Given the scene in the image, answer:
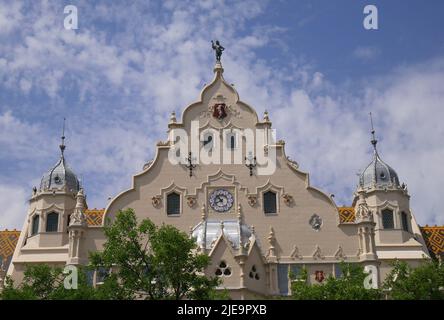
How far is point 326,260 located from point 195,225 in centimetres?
946

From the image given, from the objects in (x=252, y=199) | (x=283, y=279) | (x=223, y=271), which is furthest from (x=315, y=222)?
(x=223, y=271)

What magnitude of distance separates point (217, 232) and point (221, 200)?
3.46m

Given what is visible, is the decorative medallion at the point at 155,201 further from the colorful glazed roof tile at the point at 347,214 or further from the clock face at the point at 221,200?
the colorful glazed roof tile at the point at 347,214

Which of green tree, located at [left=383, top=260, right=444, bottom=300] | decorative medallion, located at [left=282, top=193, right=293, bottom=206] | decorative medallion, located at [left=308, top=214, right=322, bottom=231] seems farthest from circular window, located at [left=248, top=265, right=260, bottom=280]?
green tree, located at [left=383, top=260, right=444, bottom=300]

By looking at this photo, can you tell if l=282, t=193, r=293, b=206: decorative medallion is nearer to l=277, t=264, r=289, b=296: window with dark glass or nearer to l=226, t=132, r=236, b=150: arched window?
l=277, t=264, r=289, b=296: window with dark glass

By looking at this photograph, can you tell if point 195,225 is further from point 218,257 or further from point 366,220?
point 366,220

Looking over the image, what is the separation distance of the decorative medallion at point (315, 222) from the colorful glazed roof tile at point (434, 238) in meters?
12.2

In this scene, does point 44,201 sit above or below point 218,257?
above

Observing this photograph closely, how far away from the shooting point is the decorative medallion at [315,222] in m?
49.7

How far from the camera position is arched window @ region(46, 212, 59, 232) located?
174 feet

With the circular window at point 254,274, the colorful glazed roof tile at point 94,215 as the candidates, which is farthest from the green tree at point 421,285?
the colorful glazed roof tile at point 94,215

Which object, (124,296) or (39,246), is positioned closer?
(124,296)
